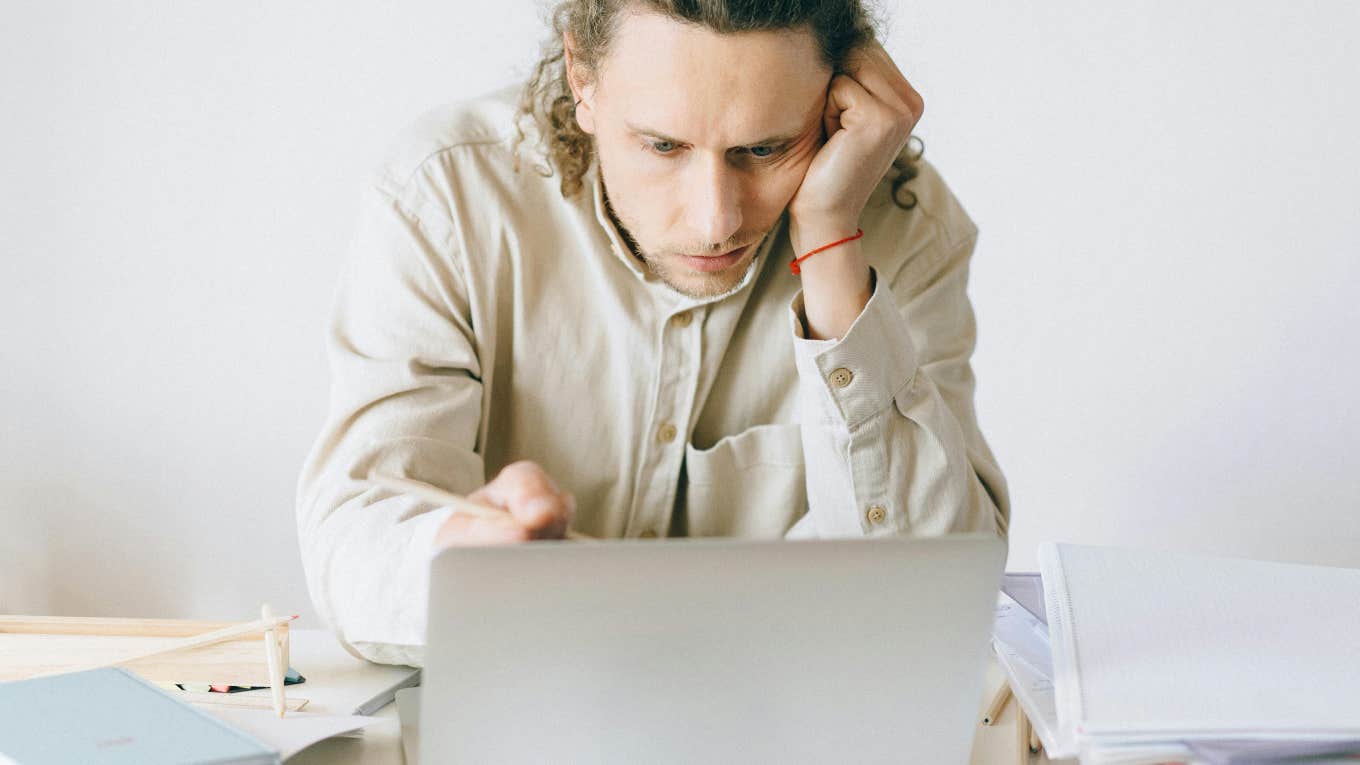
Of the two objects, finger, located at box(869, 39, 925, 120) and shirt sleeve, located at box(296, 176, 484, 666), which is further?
finger, located at box(869, 39, 925, 120)

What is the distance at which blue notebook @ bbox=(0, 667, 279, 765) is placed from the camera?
751 mm

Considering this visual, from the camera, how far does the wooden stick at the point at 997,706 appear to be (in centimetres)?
99

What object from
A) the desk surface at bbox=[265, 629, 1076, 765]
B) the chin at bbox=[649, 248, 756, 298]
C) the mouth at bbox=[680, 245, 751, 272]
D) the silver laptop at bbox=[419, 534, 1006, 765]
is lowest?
the desk surface at bbox=[265, 629, 1076, 765]

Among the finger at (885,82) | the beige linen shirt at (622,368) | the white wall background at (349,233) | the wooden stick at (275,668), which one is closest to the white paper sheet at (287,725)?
the wooden stick at (275,668)

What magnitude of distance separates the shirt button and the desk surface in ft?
0.94

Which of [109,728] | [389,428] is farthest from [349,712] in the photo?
[389,428]

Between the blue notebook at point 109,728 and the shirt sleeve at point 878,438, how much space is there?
633 millimetres

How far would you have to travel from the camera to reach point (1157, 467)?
7.20 ft

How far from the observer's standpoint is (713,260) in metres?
1.28

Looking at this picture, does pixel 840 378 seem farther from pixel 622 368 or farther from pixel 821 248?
pixel 622 368

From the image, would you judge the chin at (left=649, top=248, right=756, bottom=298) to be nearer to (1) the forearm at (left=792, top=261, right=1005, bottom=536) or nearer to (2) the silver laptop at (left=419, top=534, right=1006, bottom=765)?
(1) the forearm at (left=792, top=261, right=1005, bottom=536)

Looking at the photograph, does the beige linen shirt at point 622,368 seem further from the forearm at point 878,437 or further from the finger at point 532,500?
the finger at point 532,500

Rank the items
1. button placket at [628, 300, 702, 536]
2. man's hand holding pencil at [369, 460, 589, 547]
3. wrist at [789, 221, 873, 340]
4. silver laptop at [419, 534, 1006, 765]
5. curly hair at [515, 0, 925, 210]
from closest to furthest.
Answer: silver laptop at [419, 534, 1006, 765] → man's hand holding pencil at [369, 460, 589, 547] → curly hair at [515, 0, 925, 210] → wrist at [789, 221, 873, 340] → button placket at [628, 300, 702, 536]

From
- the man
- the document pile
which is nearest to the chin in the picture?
the man
